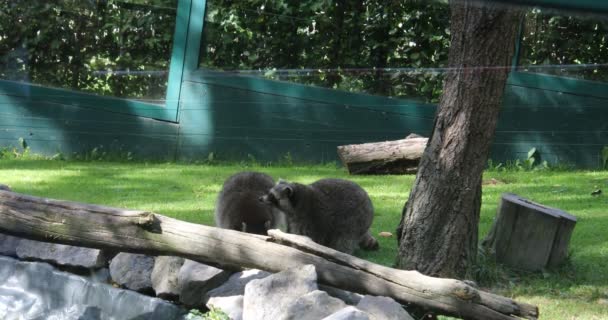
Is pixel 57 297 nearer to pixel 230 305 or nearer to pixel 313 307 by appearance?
pixel 230 305

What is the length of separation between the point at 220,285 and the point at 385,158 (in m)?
5.62

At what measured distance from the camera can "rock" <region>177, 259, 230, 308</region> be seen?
538 centimetres

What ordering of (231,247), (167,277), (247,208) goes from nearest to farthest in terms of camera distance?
(231,247) → (167,277) → (247,208)

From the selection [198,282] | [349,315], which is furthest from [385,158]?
[349,315]

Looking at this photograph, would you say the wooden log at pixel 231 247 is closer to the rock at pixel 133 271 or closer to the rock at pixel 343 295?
the rock at pixel 343 295

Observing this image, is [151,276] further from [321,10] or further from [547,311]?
[321,10]

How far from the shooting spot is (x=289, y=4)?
11164 mm

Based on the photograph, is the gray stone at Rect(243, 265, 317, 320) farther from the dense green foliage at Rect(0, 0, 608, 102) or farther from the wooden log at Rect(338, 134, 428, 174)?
the dense green foliage at Rect(0, 0, 608, 102)

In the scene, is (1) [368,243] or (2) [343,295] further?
(1) [368,243]

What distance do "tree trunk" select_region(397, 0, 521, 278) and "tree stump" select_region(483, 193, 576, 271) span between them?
0.73 metres

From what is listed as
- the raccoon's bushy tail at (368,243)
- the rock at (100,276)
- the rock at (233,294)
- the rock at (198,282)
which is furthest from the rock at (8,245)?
the raccoon's bushy tail at (368,243)

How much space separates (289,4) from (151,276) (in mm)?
6280

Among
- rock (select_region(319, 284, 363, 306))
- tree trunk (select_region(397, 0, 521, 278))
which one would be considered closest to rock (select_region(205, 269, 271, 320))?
rock (select_region(319, 284, 363, 306))

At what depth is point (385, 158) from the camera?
35.1 ft
